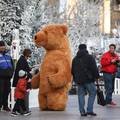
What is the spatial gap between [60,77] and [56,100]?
77 centimetres

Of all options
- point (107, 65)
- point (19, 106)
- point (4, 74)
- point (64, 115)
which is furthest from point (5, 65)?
point (107, 65)

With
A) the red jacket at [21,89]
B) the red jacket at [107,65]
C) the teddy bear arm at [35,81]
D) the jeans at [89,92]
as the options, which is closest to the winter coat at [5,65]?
the teddy bear arm at [35,81]

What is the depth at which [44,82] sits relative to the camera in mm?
16141

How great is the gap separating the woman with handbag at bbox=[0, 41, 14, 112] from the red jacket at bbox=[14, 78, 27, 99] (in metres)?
0.96

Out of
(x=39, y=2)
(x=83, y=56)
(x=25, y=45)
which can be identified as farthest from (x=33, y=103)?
(x=39, y=2)

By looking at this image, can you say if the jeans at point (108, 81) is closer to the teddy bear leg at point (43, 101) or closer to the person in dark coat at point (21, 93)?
the teddy bear leg at point (43, 101)

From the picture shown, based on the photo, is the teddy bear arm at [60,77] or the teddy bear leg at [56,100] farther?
the teddy bear leg at [56,100]

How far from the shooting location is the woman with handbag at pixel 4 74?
16.3 metres

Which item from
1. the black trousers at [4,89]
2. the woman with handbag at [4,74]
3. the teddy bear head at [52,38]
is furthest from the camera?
the black trousers at [4,89]

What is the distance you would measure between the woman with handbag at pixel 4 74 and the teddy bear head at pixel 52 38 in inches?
38.2

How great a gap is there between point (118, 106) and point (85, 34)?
34233 millimetres

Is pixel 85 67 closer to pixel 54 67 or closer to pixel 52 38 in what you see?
pixel 54 67

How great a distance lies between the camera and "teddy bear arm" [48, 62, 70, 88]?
15.7 metres

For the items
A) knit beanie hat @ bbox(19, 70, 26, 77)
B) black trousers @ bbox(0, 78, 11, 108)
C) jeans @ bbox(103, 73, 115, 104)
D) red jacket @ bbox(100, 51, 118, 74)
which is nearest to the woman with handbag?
black trousers @ bbox(0, 78, 11, 108)
